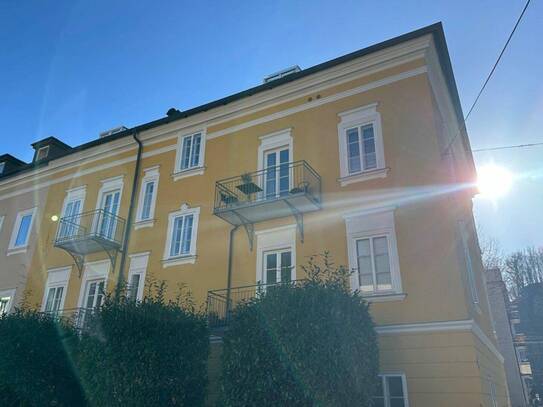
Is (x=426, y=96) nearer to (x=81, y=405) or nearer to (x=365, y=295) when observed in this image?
(x=365, y=295)

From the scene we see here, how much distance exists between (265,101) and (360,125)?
3788mm

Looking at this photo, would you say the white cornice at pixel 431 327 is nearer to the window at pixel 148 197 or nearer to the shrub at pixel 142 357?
the shrub at pixel 142 357

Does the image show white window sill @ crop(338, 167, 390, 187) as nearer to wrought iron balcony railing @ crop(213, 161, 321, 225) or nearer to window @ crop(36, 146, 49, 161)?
wrought iron balcony railing @ crop(213, 161, 321, 225)

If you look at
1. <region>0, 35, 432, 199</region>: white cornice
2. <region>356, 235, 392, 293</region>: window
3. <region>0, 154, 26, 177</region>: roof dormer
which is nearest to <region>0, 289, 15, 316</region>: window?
<region>0, 35, 432, 199</region>: white cornice

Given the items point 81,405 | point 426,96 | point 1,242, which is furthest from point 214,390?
point 1,242

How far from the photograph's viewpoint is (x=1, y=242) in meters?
19.2

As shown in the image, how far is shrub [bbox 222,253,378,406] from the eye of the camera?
7.45 m

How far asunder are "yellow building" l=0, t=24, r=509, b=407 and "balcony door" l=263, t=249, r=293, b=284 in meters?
0.04

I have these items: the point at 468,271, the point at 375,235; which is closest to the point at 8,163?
the point at 375,235

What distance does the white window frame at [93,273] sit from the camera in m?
14.9

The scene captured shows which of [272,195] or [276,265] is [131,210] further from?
[276,265]

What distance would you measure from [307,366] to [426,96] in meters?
7.86

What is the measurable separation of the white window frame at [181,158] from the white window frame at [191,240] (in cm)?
133

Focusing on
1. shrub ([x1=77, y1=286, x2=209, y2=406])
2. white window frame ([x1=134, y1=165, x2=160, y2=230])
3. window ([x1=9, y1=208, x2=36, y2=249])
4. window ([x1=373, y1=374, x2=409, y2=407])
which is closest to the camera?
shrub ([x1=77, y1=286, x2=209, y2=406])
